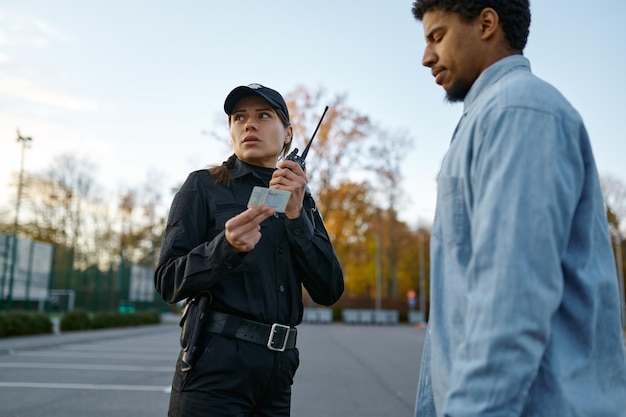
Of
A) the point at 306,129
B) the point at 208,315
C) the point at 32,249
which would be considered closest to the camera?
the point at 208,315

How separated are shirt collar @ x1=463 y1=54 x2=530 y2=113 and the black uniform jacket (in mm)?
1072

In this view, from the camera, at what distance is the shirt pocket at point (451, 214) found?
1474 mm

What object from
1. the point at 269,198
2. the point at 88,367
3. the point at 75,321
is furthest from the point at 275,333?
the point at 75,321

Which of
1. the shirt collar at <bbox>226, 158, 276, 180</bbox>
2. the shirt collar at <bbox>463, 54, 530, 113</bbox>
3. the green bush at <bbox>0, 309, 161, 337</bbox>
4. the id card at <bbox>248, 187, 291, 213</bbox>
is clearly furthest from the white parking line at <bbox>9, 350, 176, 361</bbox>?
the shirt collar at <bbox>463, 54, 530, 113</bbox>

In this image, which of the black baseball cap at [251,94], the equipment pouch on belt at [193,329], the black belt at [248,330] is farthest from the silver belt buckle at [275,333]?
the black baseball cap at [251,94]

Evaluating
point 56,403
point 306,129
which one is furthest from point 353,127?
point 56,403

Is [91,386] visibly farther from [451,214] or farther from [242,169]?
[451,214]

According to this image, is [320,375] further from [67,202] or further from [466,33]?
[67,202]

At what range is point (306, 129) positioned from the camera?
29.9 meters

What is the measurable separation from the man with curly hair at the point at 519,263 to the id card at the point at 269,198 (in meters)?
0.69

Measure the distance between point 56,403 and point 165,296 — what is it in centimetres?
611

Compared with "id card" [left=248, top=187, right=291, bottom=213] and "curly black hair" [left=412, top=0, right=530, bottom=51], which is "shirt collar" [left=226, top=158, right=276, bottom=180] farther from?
"curly black hair" [left=412, top=0, right=530, bottom=51]

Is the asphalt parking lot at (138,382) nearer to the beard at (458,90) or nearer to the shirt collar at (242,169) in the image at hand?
the shirt collar at (242,169)

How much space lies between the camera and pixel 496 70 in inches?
63.2
